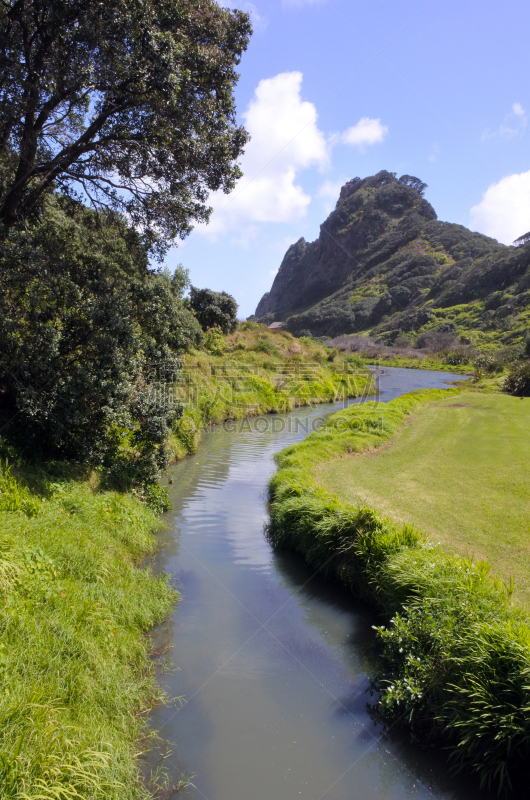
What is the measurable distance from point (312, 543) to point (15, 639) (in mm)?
5987

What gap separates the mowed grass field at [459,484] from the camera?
891cm

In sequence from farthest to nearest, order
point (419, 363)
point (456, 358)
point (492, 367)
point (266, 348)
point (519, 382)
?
point (419, 363), point (456, 358), point (492, 367), point (266, 348), point (519, 382)

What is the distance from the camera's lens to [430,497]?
39.2ft

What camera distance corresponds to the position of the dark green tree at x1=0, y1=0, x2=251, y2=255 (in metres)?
8.22

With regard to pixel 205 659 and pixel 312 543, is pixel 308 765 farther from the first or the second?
pixel 312 543

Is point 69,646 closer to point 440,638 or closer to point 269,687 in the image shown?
point 269,687

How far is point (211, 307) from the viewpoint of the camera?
36812 millimetres

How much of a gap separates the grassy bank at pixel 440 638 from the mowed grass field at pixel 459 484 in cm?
143

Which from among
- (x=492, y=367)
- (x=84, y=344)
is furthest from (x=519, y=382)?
(x=84, y=344)

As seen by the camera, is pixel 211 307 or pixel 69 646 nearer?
pixel 69 646

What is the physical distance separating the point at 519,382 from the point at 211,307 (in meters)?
25.0

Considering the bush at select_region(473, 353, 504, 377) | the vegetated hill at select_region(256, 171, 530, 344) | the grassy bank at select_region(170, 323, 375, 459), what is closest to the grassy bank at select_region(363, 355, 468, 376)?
the vegetated hill at select_region(256, 171, 530, 344)

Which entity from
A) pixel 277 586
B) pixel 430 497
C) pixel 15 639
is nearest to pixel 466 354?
pixel 430 497

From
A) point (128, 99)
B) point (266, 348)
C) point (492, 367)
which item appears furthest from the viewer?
point (492, 367)
